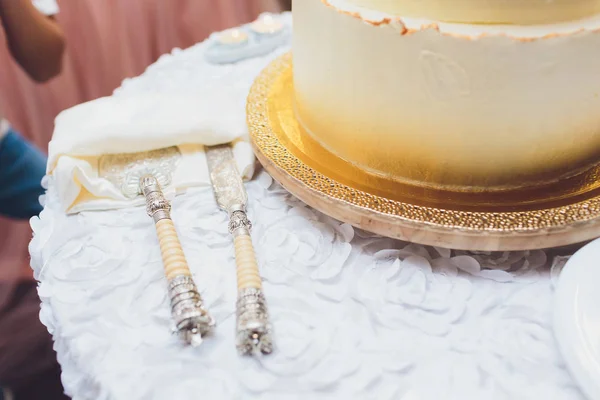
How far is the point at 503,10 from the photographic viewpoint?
0.60m

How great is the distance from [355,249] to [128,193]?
391 mm

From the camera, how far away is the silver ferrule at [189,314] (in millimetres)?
591

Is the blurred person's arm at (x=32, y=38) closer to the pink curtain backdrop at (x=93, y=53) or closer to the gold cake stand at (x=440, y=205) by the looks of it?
the pink curtain backdrop at (x=93, y=53)

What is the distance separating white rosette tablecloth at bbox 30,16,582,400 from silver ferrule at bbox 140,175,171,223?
30mm

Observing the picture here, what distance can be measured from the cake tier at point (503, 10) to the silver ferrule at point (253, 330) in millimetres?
422

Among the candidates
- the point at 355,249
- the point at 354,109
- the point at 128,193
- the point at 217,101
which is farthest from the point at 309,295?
the point at 217,101

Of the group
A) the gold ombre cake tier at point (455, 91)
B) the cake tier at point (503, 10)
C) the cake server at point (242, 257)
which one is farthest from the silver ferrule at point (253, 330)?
the cake tier at point (503, 10)

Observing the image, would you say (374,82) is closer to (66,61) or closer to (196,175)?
(196,175)

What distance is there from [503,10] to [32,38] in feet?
5.37

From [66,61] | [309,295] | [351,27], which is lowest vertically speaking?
[66,61]

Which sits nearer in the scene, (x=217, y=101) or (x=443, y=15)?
(x=443, y=15)

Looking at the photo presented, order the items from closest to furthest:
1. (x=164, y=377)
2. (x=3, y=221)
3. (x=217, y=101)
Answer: (x=164, y=377) < (x=217, y=101) < (x=3, y=221)

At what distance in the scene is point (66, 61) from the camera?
1.90m

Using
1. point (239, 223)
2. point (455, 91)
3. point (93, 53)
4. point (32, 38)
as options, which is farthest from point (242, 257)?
point (93, 53)
